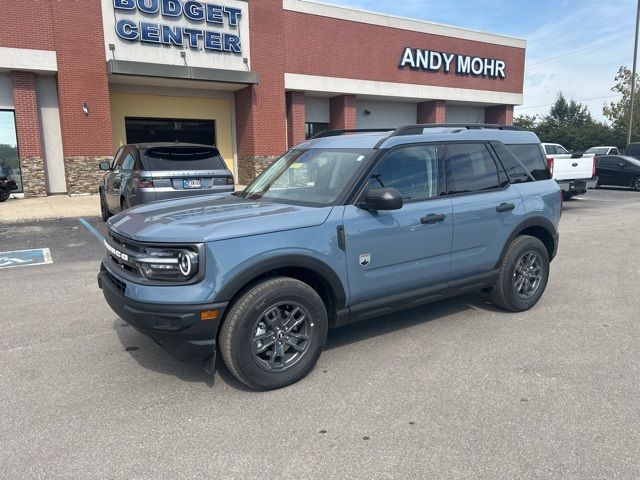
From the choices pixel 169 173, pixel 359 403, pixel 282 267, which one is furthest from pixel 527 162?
pixel 169 173

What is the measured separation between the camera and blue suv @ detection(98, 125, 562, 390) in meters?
3.35

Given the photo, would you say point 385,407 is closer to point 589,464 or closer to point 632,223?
point 589,464

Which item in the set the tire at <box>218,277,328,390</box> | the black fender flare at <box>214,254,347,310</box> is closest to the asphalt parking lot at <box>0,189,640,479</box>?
the tire at <box>218,277,328,390</box>

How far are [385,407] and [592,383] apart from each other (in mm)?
1576

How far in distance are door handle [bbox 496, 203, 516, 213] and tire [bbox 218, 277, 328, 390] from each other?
7.20 feet

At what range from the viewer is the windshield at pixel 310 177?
418 cm

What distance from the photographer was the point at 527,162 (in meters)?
5.52

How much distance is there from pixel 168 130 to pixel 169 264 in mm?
18420

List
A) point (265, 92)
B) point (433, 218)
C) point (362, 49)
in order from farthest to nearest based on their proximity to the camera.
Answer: point (362, 49) → point (265, 92) → point (433, 218)

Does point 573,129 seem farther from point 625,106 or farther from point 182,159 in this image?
point 182,159

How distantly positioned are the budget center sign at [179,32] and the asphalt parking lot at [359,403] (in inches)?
545

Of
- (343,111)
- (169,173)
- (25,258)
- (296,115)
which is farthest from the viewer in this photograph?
(343,111)

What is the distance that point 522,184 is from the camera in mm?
5266

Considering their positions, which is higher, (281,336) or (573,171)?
(573,171)
